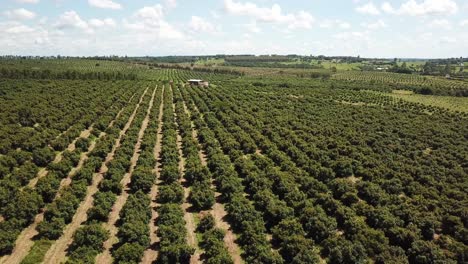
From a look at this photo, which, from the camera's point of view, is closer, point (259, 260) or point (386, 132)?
point (259, 260)

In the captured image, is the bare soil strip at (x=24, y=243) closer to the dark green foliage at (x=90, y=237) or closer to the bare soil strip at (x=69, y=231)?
the bare soil strip at (x=69, y=231)

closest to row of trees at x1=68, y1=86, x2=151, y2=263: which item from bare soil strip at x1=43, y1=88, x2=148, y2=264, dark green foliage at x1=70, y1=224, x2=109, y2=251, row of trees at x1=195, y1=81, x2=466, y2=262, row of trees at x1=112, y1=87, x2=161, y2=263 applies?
dark green foliage at x1=70, y1=224, x2=109, y2=251

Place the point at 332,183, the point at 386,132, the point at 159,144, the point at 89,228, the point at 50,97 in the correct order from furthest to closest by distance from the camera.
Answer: the point at 50,97 < the point at 386,132 < the point at 159,144 < the point at 332,183 < the point at 89,228

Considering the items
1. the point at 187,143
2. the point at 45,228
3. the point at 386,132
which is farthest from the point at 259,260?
Answer: the point at 386,132

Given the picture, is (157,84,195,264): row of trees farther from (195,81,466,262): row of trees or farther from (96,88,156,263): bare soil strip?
(195,81,466,262): row of trees

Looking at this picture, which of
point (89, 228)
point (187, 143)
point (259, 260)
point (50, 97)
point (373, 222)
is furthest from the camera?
point (50, 97)

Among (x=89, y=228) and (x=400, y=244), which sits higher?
(x=89, y=228)

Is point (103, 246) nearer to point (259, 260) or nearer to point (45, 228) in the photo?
point (45, 228)

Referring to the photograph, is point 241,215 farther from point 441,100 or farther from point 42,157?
point 441,100
